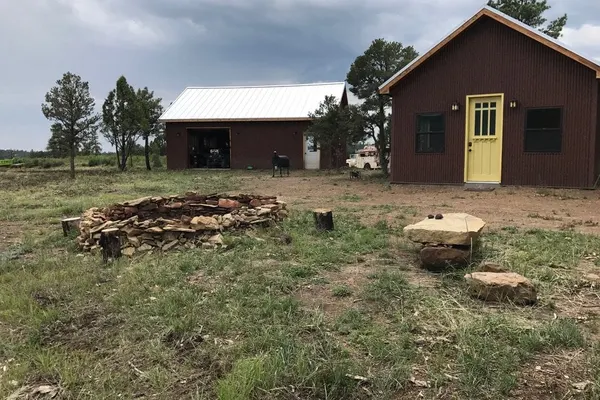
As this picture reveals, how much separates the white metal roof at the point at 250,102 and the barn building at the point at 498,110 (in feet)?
38.4

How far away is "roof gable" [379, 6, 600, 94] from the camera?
35.3 ft

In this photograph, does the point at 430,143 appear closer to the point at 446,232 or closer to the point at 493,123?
the point at 493,123

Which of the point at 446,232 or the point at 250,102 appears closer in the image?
the point at 446,232

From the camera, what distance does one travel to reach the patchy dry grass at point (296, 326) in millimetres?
2697

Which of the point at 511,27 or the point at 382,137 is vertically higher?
the point at 511,27

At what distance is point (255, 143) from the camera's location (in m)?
25.6

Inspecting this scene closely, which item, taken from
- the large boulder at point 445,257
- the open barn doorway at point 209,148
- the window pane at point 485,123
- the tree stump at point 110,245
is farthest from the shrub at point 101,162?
the large boulder at point 445,257

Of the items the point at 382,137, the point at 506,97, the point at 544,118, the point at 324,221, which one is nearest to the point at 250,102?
the point at 382,137

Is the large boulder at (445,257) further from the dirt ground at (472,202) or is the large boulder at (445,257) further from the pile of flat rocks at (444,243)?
the dirt ground at (472,202)

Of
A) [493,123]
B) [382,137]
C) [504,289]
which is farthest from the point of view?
[382,137]

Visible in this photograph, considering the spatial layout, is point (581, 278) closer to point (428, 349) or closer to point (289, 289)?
point (428, 349)

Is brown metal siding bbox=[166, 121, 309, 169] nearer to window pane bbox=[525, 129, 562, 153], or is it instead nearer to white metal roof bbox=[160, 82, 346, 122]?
white metal roof bbox=[160, 82, 346, 122]

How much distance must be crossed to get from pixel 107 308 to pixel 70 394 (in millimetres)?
1278

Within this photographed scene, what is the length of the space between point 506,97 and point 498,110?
0.38 m
